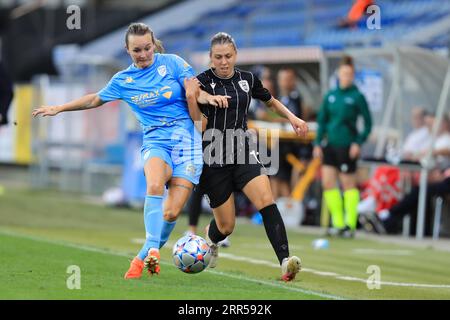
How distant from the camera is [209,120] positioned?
392 inches

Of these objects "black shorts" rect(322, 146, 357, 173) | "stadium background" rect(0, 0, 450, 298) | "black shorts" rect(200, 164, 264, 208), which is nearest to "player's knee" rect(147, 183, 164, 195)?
"black shorts" rect(200, 164, 264, 208)

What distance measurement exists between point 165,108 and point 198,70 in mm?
11709

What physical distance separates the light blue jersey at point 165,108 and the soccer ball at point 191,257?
630 millimetres

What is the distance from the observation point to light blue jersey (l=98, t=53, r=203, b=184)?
9796mm

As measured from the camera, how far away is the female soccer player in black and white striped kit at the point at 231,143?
981 centimetres

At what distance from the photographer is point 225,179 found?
32.8ft

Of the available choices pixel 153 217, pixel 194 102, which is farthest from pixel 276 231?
pixel 194 102

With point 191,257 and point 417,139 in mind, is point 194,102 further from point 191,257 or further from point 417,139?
point 417,139

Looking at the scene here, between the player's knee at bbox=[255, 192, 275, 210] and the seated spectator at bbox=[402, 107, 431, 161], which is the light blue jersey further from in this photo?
the seated spectator at bbox=[402, 107, 431, 161]

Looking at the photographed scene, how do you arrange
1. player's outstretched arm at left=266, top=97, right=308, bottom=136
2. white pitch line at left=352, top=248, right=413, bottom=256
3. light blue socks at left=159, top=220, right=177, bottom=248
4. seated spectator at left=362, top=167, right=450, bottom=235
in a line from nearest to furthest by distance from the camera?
player's outstretched arm at left=266, top=97, right=308, bottom=136, light blue socks at left=159, top=220, right=177, bottom=248, white pitch line at left=352, top=248, right=413, bottom=256, seated spectator at left=362, top=167, right=450, bottom=235

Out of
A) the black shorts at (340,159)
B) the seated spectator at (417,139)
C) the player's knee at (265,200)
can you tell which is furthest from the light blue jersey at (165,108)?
the seated spectator at (417,139)

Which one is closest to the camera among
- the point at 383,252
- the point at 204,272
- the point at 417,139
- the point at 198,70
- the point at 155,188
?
the point at 155,188

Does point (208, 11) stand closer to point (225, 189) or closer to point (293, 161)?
point (293, 161)
